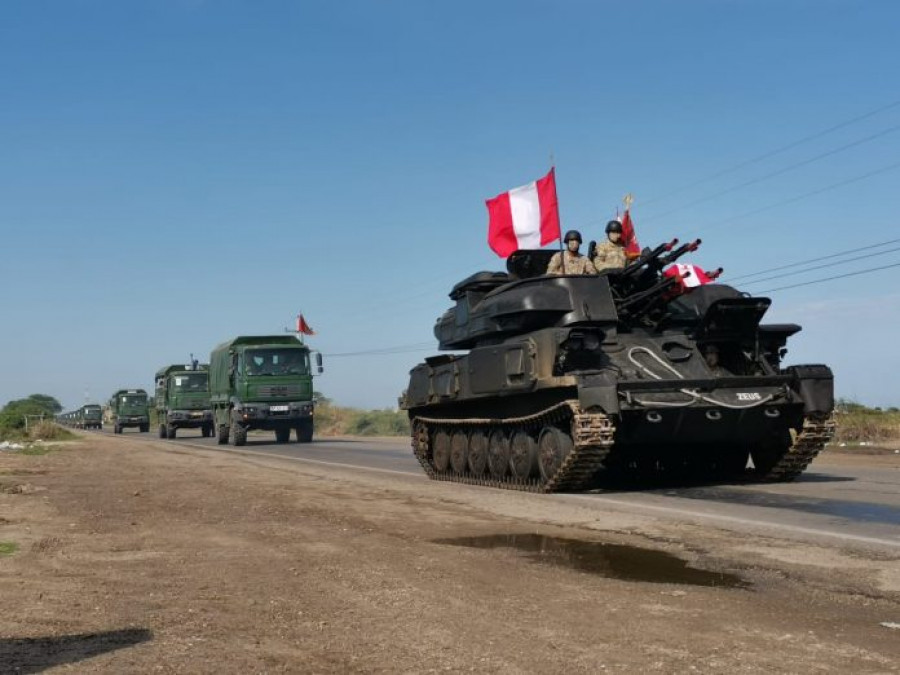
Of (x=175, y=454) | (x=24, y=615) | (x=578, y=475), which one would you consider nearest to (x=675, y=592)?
(x=24, y=615)

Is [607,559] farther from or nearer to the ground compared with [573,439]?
nearer to the ground

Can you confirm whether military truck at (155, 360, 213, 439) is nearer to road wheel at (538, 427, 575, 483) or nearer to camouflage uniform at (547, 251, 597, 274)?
camouflage uniform at (547, 251, 597, 274)

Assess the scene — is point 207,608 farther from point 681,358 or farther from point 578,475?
point 681,358

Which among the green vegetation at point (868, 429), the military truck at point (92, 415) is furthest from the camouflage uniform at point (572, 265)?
the military truck at point (92, 415)

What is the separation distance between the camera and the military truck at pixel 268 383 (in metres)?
30.7

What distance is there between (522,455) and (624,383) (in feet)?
7.85

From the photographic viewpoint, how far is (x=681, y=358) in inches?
508

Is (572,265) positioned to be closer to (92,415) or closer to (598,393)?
(598,393)

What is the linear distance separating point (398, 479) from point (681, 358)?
548cm

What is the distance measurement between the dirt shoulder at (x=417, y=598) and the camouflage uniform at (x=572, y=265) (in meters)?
5.02

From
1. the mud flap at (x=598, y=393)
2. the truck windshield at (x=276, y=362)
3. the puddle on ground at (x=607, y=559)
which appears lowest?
the puddle on ground at (x=607, y=559)

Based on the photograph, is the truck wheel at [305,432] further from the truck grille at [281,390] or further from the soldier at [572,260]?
the soldier at [572,260]

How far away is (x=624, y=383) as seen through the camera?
1167 cm

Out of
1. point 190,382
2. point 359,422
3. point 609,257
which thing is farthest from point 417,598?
point 359,422
